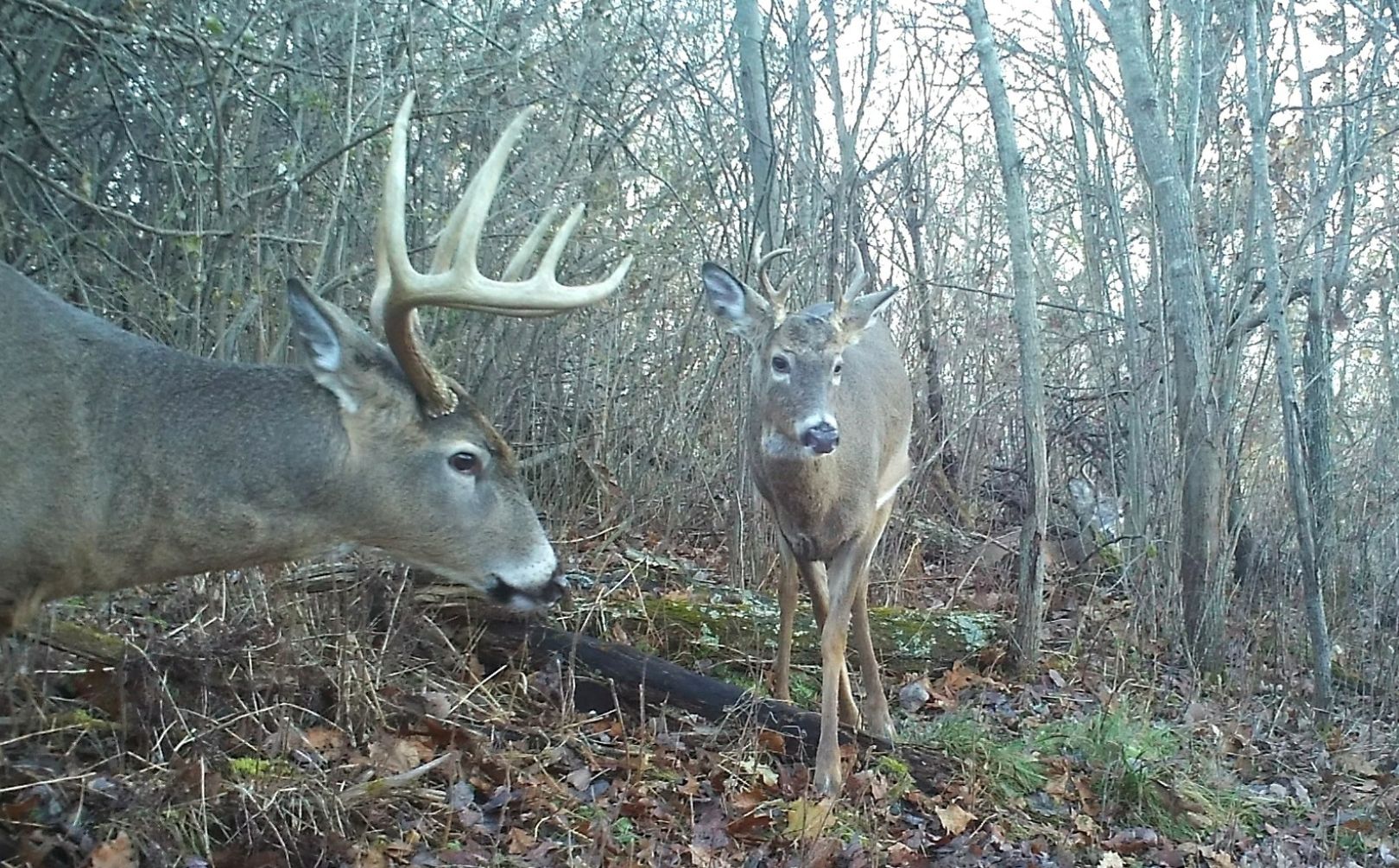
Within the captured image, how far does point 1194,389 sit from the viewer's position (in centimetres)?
802

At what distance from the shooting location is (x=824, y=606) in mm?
6547

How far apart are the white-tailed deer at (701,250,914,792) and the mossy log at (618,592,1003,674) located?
0.39m

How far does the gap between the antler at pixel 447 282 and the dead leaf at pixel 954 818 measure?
8.66 ft

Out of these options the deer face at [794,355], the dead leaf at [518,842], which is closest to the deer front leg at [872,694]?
the deer face at [794,355]

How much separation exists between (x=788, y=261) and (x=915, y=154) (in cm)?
176

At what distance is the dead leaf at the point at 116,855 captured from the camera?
11.9 ft

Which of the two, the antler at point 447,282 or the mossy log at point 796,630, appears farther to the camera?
the mossy log at point 796,630

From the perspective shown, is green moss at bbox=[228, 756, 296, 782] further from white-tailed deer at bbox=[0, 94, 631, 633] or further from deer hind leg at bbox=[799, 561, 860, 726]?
deer hind leg at bbox=[799, 561, 860, 726]

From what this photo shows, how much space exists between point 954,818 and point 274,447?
304cm

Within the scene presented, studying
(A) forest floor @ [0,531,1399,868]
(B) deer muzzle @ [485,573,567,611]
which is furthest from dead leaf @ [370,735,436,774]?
(B) deer muzzle @ [485,573,567,611]

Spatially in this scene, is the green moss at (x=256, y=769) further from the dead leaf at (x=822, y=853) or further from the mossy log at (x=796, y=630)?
the mossy log at (x=796, y=630)

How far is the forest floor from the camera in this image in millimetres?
4027

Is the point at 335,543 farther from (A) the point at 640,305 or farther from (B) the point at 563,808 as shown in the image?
(A) the point at 640,305

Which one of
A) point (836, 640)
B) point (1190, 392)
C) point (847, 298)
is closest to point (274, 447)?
point (836, 640)
